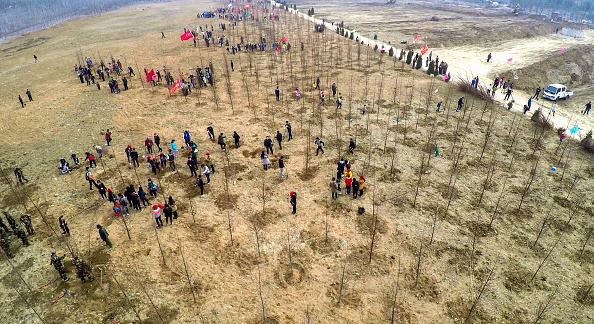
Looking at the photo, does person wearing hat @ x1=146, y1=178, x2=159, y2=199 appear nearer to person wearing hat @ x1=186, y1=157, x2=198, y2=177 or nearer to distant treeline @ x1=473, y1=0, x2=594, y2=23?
person wearing hat @ x1=186, y1=157, x2=198, y2=177

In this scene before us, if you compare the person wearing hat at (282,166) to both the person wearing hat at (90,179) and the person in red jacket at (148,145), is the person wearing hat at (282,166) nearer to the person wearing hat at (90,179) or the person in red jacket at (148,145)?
the person in red jacket at (148,145)

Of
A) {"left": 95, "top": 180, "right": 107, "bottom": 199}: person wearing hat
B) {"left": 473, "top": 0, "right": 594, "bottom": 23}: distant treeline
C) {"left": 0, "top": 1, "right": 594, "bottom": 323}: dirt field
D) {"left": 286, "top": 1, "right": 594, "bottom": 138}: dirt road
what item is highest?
{"left": 473, "top": 0, "right": 594, "bottom": 23}: distant treeline

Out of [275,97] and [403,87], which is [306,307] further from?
[403,87]

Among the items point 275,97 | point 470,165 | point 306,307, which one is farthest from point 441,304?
point 275,97

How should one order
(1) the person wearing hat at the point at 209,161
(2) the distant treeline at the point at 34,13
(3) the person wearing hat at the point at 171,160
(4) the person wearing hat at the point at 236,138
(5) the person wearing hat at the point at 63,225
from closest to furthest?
(5) the person wearing hat at the point at 63,225 < (3) the person wearing hat at the point at 171,160 < (1) the person wearing hat at the point at 209,161 < (4) the person wearing hat at the point at 236,138 < (2) the distant treeline at the point at 34,13

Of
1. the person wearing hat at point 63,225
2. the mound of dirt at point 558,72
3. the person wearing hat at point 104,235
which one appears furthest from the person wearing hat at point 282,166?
the mound of dirt at point 558,72

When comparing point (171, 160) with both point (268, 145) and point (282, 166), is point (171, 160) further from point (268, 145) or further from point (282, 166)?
point (282, 166)

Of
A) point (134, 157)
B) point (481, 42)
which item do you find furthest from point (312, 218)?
point (481, 42)

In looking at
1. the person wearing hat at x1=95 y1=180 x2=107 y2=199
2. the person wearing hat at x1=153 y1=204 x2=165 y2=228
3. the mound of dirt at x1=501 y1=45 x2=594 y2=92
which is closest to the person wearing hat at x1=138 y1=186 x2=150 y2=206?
the person wearing hat at x1=153 y1=204 x2=165 y2=228
